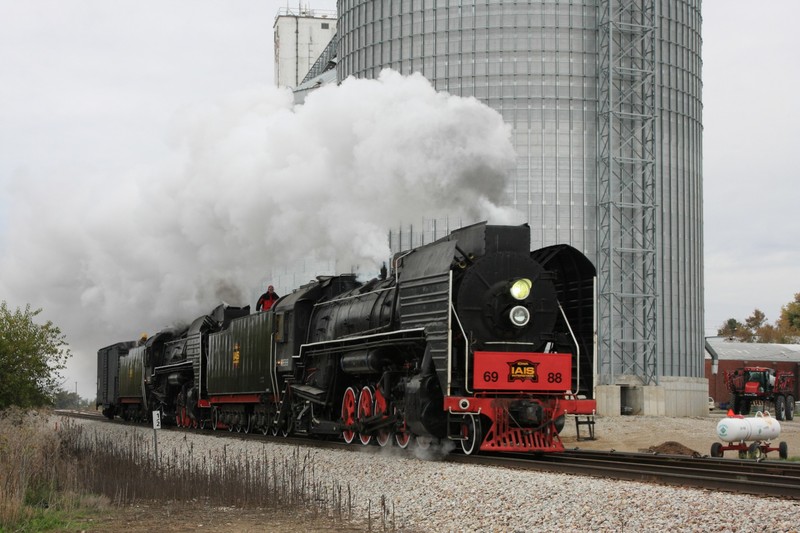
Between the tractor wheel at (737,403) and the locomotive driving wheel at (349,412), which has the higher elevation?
the locomotive driving wheel at (349,412)

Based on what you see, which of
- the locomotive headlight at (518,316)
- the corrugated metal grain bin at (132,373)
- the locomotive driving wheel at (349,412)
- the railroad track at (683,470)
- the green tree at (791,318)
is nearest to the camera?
the railroad track at (683,470)

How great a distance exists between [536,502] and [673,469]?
353cm

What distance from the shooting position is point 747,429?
58.4 ft

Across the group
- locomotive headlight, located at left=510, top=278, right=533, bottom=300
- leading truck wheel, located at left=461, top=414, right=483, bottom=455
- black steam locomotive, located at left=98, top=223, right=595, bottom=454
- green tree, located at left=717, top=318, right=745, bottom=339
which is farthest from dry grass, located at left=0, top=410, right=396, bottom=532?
green tree, located at left=717, top=318, right=745, bottom=339

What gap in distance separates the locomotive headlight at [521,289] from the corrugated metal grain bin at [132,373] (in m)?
23.2

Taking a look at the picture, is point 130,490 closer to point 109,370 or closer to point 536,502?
point 536,502

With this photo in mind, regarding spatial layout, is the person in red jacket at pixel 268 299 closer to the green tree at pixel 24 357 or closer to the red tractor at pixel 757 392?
the green tree at pixel 24 357

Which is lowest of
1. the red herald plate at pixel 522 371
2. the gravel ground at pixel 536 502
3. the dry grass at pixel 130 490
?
the dry grass at pixel 130 490

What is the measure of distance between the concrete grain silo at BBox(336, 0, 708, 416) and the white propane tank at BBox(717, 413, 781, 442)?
30576 mm

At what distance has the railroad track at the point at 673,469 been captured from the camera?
1124 cm

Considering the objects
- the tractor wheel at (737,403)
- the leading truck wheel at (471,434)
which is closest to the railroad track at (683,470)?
the leading truck wheel at (471,434)

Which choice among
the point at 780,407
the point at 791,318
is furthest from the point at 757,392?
the point at 791,318

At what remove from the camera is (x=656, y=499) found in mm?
10305

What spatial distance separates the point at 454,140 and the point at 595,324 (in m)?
6.86
